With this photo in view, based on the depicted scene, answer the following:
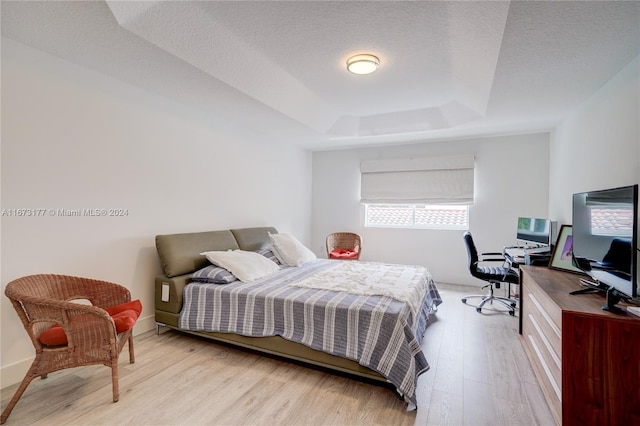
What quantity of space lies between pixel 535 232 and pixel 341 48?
134 inches

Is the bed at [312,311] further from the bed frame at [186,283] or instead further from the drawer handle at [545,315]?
the drawer handle at [545,315]

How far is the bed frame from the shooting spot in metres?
2.26

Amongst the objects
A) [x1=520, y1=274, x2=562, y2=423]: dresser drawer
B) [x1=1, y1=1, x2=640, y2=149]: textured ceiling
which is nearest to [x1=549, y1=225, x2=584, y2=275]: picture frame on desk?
[x1=520, y1=274, x2=562, y2=423]: dresser drawer

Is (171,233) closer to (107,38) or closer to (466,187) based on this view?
(107,38)

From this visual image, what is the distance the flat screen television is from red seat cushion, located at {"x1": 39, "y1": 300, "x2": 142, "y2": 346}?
2.98 m

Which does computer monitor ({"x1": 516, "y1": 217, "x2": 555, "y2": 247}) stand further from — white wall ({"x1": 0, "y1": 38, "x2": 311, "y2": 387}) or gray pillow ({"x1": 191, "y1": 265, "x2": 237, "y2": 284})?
white wall ({"x1": 0, "y1": 38, "x2": 311, "y2": 387})

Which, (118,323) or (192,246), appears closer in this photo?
(118,323)

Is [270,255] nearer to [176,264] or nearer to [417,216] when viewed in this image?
[176,264]

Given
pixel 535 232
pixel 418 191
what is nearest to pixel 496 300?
pixel 535 232

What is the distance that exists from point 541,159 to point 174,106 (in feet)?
16.5

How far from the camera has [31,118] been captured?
226cm

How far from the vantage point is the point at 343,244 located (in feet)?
17.6

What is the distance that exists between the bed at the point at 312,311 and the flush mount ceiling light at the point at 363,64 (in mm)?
1934

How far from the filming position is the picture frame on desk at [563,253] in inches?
106
